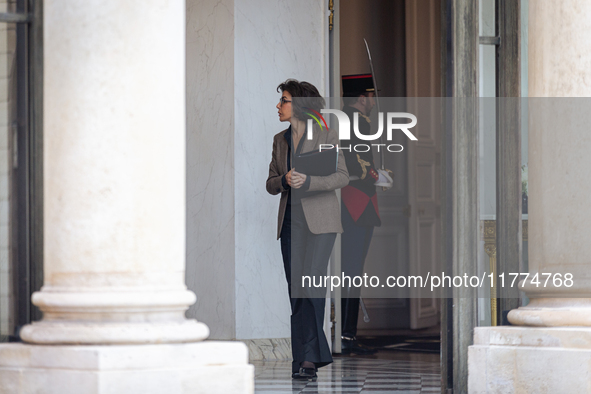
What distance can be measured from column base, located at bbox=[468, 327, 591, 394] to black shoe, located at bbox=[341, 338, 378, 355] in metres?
2.86

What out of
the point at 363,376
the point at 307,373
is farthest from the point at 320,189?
the point at 363,376

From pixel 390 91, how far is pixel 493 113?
428cm

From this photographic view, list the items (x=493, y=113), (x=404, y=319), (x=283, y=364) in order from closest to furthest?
(x=493, y=113)
(x=283, y=364)
(x=404, y=319)

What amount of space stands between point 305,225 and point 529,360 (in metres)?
1.76

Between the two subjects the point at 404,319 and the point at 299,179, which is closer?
the point at 299,179

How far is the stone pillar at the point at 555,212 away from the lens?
13.7ft

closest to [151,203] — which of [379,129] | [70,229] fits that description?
[70,229]

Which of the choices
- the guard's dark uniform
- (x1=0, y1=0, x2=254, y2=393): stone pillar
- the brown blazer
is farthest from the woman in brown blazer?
(x1=0, y1=0, x2=254, y2=393): stone pillar

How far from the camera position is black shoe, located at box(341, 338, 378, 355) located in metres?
7.25

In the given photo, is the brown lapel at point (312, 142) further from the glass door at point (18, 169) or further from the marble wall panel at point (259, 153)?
the glass door at point (18, 169)

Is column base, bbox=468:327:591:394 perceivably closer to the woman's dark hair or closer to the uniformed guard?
the woman's dark hair

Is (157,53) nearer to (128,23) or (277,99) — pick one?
(128,23)

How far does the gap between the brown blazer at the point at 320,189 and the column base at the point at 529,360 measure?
1323mm

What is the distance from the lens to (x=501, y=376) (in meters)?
4.27
